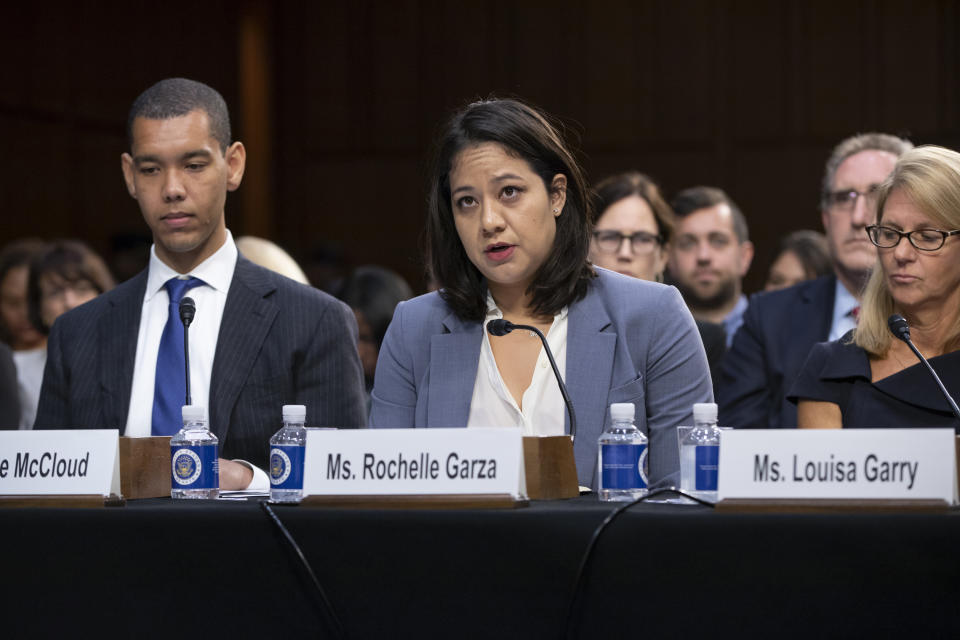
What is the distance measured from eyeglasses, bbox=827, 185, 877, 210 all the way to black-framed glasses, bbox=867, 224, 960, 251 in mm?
1416

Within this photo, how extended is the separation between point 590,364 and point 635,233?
65.9 inches

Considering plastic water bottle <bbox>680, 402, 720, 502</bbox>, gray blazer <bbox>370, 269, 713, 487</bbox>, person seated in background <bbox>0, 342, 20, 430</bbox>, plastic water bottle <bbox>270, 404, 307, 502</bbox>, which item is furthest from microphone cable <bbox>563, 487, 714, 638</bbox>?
person seated in background <bbox>0, 342, 20, 430</bbox>

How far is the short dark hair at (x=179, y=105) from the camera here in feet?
9.03

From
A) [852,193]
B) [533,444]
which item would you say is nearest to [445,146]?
[533,444]

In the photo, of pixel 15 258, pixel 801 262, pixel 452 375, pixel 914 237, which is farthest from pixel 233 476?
pixel 801 262

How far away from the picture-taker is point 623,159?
8.56m

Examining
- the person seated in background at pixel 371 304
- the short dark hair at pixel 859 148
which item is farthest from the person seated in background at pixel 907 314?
the person seated in background at pixel 371 304

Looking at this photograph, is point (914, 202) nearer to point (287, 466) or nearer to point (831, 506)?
point (831, 506)

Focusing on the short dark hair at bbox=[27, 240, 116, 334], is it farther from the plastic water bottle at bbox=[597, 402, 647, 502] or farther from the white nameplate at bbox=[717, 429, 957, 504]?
the white nameplate at bbox=[717, 429, 957, 504]

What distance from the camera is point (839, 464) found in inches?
64.2

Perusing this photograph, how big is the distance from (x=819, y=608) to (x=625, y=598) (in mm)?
253

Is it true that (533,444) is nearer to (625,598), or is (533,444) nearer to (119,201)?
(625,598)

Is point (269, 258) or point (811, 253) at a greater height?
point (811, 253)

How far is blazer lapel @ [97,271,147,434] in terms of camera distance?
2652 mm
